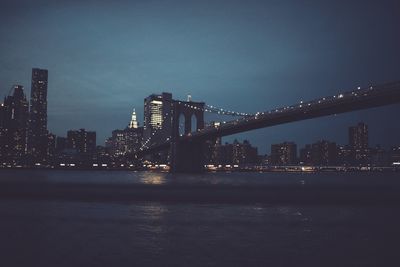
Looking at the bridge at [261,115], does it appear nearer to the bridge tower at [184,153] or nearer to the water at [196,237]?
the bridge tower at [184,153]

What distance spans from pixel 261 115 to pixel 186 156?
1973 cm

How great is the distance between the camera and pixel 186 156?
7175cm

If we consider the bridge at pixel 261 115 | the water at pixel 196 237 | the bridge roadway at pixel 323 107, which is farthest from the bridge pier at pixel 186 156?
the water at pixel 196 237

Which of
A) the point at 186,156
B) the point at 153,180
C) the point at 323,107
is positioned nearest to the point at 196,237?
the point at 323,107

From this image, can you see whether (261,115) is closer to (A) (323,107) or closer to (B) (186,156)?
(A) (323,107)

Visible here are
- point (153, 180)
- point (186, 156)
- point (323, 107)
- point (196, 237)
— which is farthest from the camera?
point (186, 156)

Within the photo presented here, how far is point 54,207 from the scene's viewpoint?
20.4 m

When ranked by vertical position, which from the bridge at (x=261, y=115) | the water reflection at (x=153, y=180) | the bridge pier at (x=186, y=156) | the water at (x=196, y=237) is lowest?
the water at (x=196, y=237)

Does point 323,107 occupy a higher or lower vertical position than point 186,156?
higher

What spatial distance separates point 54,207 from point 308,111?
32.7m

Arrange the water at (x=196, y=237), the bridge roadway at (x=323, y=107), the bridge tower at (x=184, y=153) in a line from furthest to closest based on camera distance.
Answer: the bridge tower at (x=184, y=153) < the bridge roadway at (x=323, y=107) < the water at (x=196, y=237)

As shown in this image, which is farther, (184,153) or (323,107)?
(184,153)

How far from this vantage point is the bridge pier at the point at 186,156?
2755 inches

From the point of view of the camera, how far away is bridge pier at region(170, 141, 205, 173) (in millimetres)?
69975
